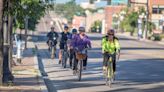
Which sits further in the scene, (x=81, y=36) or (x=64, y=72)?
(x=64, y=72)

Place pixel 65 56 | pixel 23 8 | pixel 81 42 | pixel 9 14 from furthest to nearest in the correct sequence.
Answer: pixel 65 56 → pixel 81 42 → pixel 23 8 → pixel 9 14

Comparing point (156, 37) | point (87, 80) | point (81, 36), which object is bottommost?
point (156, 37)

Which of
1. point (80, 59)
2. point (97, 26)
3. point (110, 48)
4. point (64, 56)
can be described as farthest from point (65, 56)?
point (97, 26)

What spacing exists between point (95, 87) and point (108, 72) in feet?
2.21

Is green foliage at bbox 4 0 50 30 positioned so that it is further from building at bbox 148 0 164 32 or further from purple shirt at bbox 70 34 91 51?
building at bbox 148 0 164 32

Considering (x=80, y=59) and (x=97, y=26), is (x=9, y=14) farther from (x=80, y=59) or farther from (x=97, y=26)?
(x=97, y=26)

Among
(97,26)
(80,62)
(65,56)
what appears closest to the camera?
(80,62)

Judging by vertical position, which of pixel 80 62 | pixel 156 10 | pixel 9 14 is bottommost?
pixel 156 10

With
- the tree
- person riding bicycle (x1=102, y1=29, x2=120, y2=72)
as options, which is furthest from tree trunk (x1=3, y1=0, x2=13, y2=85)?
person riding bicycle (x1=102, y1=29, x2=120, y2=72)

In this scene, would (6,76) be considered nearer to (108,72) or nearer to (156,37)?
Answer: (108,72)

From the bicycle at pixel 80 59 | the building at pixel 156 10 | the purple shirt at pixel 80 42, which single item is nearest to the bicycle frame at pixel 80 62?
the bicycle at pixel 80 59

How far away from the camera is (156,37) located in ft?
340

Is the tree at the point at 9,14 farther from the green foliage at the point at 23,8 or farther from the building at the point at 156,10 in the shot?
the building at the point at 156,10

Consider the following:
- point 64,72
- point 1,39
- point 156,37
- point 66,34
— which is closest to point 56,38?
point 66,34
